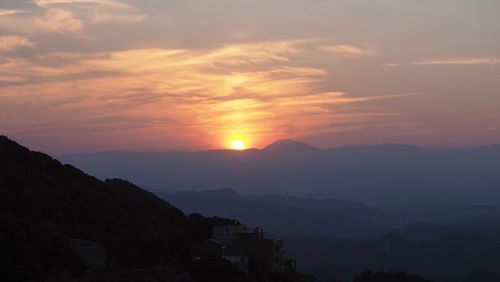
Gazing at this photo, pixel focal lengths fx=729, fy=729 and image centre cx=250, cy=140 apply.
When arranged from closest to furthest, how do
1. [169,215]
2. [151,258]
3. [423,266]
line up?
1. [151,258]
2. [169,215]
3. [423,266]

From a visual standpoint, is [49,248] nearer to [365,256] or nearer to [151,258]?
[151,258]

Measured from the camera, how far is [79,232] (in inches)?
1805

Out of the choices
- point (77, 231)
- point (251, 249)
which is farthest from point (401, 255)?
point (77, 231)

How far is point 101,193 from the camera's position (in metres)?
56.9

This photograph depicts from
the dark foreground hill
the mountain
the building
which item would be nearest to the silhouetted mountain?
the building

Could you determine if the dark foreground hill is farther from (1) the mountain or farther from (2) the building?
(2) the building

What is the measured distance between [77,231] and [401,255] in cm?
11072

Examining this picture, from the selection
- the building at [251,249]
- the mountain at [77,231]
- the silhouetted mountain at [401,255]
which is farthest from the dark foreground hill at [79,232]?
the silhouetted mountain at [401,255]

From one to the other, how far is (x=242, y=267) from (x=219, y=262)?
5.63 metres

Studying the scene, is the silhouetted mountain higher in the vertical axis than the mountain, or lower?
lower

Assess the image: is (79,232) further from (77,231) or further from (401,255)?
A: (401,255)

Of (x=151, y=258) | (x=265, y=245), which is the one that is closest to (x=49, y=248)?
(x=151, y=258)

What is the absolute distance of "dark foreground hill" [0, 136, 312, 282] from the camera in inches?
1518

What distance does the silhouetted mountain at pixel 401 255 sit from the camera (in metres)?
135
